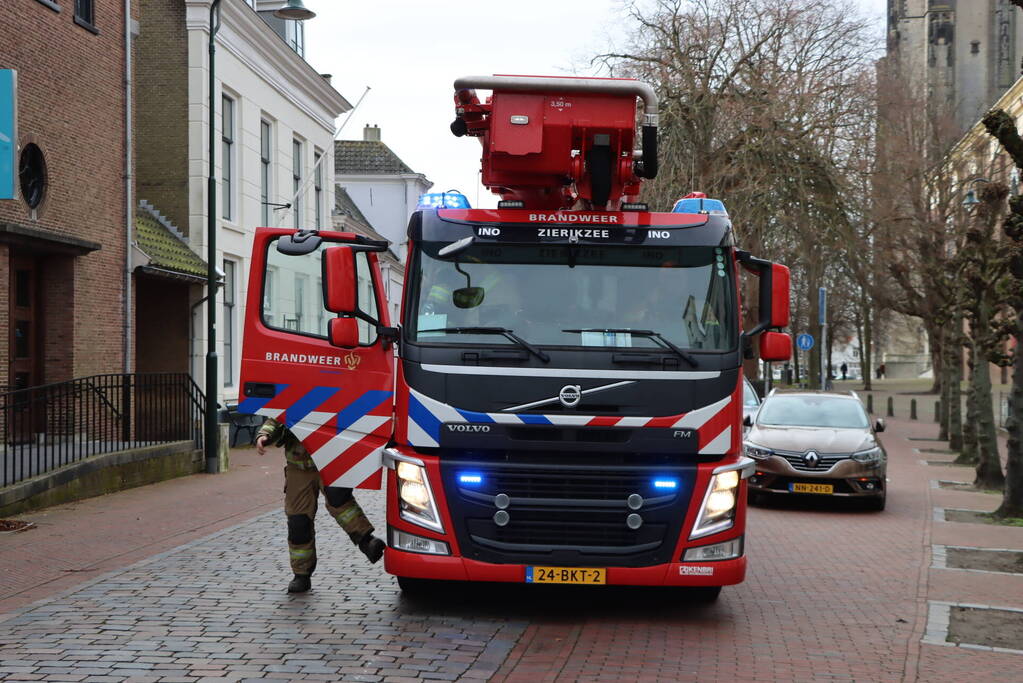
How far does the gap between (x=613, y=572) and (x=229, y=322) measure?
63.2 ft

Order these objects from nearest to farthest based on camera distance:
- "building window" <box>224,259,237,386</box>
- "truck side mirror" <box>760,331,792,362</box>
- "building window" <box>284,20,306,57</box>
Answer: "truck side mirror" <box>760,331,792,362</box>
"building window" <box>224,259,237,386</box>
"building window" <box>284,20,306,57</box>

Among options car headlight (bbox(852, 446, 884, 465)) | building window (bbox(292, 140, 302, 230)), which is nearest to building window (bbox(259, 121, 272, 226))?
building window (bbox(292, 140, 302, 230))

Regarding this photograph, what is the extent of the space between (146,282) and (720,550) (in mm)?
17672

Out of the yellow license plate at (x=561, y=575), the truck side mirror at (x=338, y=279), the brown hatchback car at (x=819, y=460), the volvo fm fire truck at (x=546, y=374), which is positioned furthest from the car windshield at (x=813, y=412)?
the truck side mirror at (x=338, y=279)

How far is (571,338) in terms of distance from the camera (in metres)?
7.95

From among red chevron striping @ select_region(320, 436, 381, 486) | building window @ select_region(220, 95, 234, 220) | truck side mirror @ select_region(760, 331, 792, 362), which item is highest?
building window @ select_region(220, 95, 234, 220)

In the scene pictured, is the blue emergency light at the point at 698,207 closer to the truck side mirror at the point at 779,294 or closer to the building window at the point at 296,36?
the truck side mirror at the point at 779,294

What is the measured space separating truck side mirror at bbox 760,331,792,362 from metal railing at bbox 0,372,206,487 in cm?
832

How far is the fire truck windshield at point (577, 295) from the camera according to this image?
798 cm

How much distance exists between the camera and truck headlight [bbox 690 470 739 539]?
788cm

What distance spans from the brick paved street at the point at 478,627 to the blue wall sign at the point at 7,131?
4.51 m

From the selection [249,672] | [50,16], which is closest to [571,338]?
[249,672]

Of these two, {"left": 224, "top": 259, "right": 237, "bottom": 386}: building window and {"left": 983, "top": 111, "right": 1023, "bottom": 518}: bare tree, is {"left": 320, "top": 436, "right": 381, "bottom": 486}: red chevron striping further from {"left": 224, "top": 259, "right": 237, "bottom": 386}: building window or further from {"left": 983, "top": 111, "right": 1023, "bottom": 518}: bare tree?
{"left": 224, "top": 259, "right": 237, "bottom": 386}: building window

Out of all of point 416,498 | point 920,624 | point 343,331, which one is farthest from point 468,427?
point 920,624
